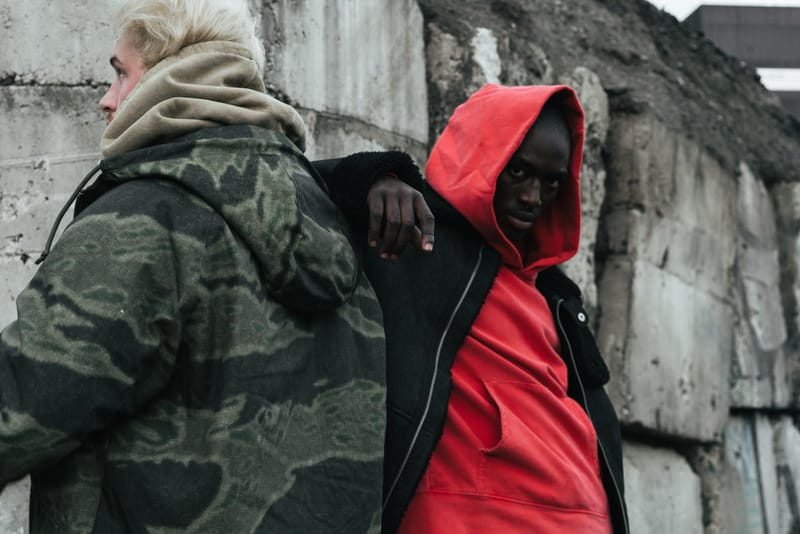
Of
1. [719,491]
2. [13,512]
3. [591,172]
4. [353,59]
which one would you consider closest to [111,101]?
[13,512]

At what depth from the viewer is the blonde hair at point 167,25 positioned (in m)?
1.84

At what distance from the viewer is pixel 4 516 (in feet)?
9.48

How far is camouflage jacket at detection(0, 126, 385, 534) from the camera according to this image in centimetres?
160

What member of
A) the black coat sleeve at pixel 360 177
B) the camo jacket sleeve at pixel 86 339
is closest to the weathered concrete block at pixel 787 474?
the black coat sleeve at pixel 360 177

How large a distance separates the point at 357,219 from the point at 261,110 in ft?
0.80

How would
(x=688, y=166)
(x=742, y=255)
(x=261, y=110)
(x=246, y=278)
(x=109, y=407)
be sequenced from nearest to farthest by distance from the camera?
1. (x=109, y=407)
2. (x=246, y=278)
3. (x=261, y=110)
4. (x=688, y=166)
5. (x=742, y=255)

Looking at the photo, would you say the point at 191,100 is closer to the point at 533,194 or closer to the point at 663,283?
the point at 533,194

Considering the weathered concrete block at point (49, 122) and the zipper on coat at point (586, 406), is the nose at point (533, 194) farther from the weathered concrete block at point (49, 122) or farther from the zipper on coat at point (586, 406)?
the weathered concrete block at point (49, 122)

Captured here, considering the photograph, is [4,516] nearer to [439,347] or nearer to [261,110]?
[439,347]

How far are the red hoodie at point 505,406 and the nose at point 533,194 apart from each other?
80 millimetres

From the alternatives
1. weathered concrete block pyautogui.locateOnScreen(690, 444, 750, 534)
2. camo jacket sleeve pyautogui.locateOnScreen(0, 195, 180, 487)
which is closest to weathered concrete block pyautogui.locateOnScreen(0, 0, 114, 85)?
camo jacket sleeve pyautogui.locateOnScreen(0, 195, 180, 487)

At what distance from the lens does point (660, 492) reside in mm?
4902

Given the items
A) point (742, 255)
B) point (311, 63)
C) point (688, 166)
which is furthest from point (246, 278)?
point (742, 255)

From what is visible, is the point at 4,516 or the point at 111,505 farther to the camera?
the point at 4,516
